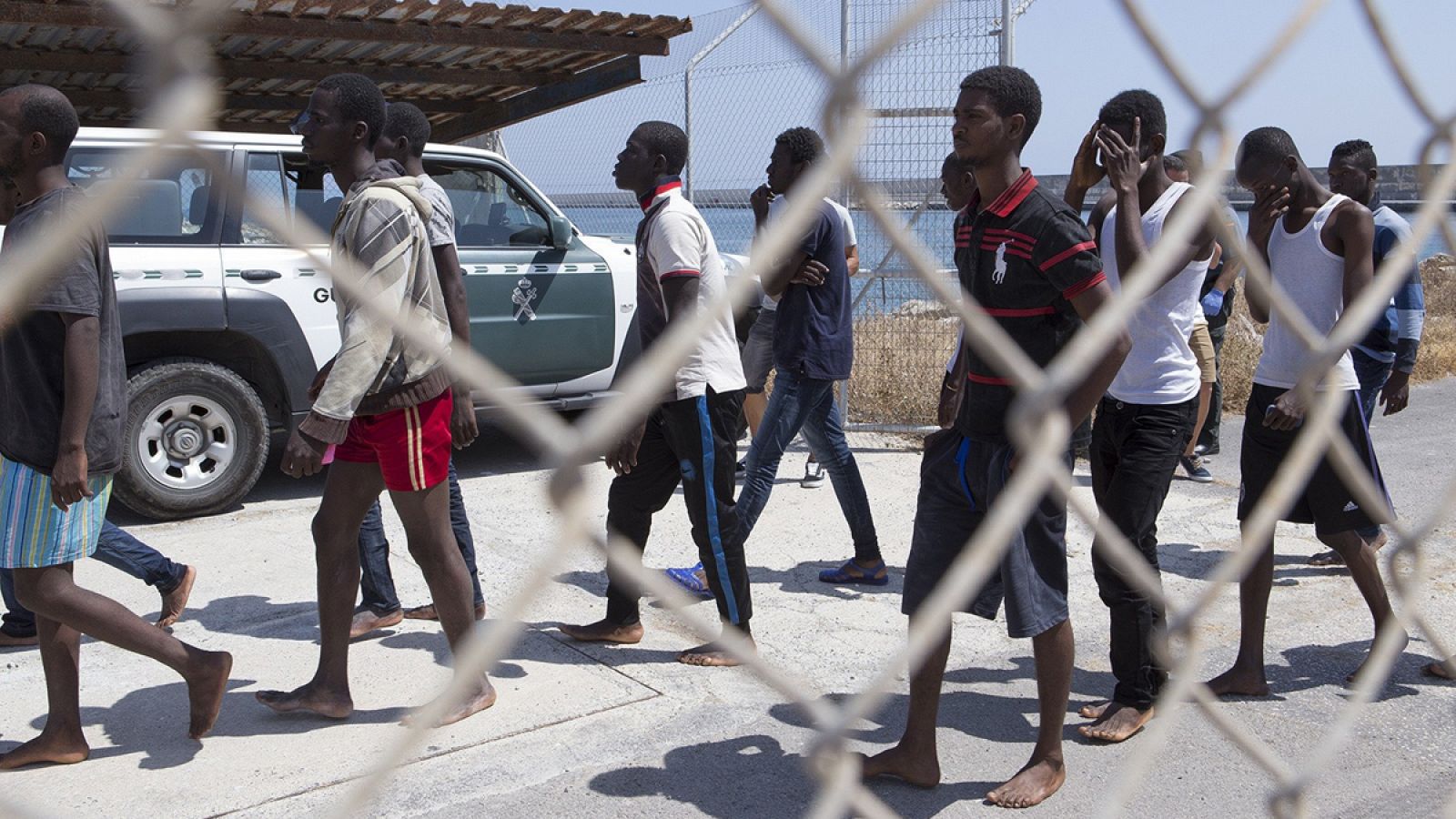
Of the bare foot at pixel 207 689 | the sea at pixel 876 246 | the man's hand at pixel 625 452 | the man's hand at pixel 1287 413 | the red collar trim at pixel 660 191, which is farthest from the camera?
the sea at pixel 876 246

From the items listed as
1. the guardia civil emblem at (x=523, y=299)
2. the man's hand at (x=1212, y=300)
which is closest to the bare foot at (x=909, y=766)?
the guardia civil emblem at (x=523, y=299)

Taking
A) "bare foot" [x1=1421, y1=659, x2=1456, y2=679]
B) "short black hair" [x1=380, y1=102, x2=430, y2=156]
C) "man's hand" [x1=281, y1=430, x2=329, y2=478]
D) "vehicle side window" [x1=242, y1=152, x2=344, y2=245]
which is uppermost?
"short black hair" [x1=380, y1=102, x2=430, y2=156]

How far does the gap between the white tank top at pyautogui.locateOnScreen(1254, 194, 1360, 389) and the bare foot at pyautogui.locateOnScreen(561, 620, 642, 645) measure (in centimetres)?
238

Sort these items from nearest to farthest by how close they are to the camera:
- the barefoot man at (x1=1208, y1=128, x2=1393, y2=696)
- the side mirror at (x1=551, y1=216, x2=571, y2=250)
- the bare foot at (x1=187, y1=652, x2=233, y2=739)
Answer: the bare foot at (x1=187, y1=652, x2=233, y2=739), the barefoot man at (x1=1208, y1=128, x2=1393, y2=696), the side mirror at (x1=551, y1=216, x2=571, y2=250)

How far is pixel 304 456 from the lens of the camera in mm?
3311

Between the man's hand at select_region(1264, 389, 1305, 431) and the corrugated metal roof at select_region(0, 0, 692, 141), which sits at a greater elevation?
the corrugated metal roof at select_region(0, 0, 692, 141)

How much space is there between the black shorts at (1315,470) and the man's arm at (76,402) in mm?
3446

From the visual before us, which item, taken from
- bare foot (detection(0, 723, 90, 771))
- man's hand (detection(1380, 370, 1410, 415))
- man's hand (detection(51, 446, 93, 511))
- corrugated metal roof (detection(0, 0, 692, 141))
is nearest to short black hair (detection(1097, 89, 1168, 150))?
man's hand (detection(1380, 370, 1410, 415))

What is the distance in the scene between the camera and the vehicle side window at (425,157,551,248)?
7.02 metres

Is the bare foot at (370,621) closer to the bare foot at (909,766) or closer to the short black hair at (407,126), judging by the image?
the short black hair at (407,126)

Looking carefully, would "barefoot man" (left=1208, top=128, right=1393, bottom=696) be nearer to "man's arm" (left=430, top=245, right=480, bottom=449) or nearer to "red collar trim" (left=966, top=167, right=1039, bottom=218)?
"red collar trim" (left=966, top=167, right=1039, bottom=218)

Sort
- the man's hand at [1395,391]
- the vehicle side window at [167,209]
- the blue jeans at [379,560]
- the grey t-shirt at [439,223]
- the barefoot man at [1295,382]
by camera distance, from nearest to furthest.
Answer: the barefoot man at [1295,382]
the grey t-shirt at [439,223]
the blue jeans at [379,560]
the man's hand at [1395,391]
the vehicle side window at [167,209]

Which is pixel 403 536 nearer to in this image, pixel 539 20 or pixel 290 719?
pixel 290 719

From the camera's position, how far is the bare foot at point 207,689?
3406 mm
